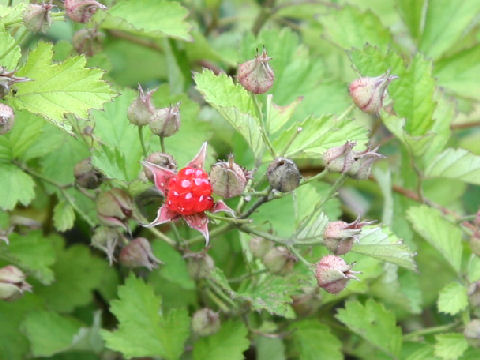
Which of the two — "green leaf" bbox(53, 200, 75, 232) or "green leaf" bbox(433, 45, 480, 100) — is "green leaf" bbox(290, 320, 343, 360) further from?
"green leaf" bbox(433, 45, 480, 100)

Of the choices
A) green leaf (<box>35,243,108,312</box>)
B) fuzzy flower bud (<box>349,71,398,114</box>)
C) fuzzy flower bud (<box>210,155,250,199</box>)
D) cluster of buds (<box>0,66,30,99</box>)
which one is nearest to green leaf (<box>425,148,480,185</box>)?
fuzzy flower bud (<box>349,71,398,114</box>)

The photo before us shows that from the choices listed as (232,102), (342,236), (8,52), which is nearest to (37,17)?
(8,52)

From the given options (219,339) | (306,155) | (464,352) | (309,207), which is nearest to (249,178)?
(306,155)

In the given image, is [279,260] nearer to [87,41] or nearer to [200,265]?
[200,265]

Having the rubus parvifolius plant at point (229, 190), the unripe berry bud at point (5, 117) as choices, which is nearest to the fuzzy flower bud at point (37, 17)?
the rubus parvifolius plant at point (229, 190)

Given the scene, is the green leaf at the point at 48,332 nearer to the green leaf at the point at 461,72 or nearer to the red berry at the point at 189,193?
the red berry at the point at 189,193
